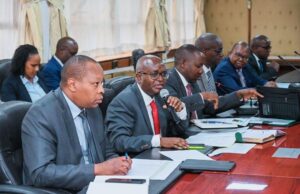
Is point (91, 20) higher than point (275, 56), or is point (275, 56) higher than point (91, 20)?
point (91, 20)

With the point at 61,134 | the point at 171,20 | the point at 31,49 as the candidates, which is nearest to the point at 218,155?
the point at 61,134

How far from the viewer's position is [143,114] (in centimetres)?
305

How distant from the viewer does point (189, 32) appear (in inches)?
350

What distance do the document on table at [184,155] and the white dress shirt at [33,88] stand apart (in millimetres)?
2089

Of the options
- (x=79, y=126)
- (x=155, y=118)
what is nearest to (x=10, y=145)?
(x=79, y=126)

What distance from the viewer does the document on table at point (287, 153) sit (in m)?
2.66

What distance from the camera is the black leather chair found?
2.22 m

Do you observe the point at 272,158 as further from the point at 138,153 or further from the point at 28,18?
the point at 28,18

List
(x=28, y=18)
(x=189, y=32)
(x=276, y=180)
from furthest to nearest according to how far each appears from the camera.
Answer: (x=189, y=32), (x=28, y=18), (x=276, y=180)

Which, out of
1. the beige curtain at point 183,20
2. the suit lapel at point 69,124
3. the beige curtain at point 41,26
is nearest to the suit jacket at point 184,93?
the suit lapel at point 69,124

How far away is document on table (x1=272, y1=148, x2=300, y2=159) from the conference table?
37 millimetres

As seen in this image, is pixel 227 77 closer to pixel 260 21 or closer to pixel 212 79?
pixel 212 79

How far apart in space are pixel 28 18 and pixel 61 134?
115 inches

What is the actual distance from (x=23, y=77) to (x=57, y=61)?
0.62 m
